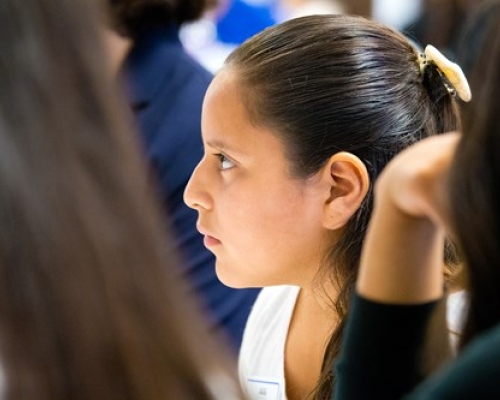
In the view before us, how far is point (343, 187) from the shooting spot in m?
1.18

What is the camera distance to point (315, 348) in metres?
1.25

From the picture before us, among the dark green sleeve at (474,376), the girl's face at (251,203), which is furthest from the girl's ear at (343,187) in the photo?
the dark green sleeve at (474,376)

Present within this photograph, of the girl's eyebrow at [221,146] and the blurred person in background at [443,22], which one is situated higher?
the girl's eyebrow at [221,146]

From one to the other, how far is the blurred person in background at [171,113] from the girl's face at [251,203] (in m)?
0.30

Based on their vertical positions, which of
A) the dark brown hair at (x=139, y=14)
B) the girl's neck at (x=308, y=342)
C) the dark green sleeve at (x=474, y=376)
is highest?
the dark brown hair at (x=139, y=14)

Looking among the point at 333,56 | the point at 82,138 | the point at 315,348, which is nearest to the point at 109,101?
the point at 82,138

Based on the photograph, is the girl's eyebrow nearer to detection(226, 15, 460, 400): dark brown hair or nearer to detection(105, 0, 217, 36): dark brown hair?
detection(226, 15, 460, 400): dark brown hair

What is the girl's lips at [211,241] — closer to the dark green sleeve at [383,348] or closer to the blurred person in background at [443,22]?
the dark green sleeve at [383,348]

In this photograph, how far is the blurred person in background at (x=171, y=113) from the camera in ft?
5.28

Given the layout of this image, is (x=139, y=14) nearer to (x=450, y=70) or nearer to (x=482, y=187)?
(x=450, y=70)

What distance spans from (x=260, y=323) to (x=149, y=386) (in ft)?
2.61

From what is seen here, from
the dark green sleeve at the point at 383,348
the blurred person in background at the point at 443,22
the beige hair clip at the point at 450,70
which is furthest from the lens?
the blurred person in background at the point at 443,22

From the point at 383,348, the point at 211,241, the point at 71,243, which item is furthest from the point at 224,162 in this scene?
the point at 71,243

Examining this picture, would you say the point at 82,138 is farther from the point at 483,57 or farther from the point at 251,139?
the point at 251,139
